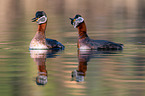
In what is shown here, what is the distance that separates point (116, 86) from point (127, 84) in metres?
0.37

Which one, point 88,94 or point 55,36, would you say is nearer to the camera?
point 88,94

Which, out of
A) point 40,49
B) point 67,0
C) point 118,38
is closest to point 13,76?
point 40,49

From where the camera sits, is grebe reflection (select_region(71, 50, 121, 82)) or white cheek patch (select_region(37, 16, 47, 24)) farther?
white cheek patch (select_region(37, 16, 47, 24))

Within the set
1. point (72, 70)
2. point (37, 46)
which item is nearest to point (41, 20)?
point (37, 46)

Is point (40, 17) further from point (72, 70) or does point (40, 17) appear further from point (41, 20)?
point (72, 70)

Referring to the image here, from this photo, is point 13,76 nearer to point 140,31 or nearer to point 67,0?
point 140,31

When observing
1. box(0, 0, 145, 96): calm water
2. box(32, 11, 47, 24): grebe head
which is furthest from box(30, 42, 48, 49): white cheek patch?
box(32, 11, 47, 24): grebe head

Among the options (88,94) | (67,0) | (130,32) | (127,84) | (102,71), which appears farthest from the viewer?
(67,0)

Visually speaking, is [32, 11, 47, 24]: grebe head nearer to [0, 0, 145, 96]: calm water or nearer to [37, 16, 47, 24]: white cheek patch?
[37, 16, 47, 24]: white cheek patch

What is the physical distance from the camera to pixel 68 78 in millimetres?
12914

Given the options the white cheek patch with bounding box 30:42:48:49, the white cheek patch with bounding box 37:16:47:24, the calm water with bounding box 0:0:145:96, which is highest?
the white cheek patch with bounding box 37:16:47:24

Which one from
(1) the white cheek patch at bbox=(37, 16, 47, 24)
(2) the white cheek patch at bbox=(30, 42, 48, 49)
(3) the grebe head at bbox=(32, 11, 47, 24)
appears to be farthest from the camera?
(1) the white cheek patch at bbox=(37, 16, 47, 24)

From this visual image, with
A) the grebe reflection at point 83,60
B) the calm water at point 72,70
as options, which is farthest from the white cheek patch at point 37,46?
the grebe reflection at point 83,60

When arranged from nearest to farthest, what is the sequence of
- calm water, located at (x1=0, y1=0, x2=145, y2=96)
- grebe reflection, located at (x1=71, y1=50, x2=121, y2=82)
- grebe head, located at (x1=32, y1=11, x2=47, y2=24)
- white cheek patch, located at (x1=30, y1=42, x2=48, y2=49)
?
calm water, located at (x1=0, y1=0, x2=145, y2=96) → grebe reflection, located at (x1=71, y1=50, x2=121, y2=82) → white cheek patch, located at (x1=30, y1=42, x2=48, y2=49) → grebe head, located at (x1=32, y1=11, x2=47, y2=24)
